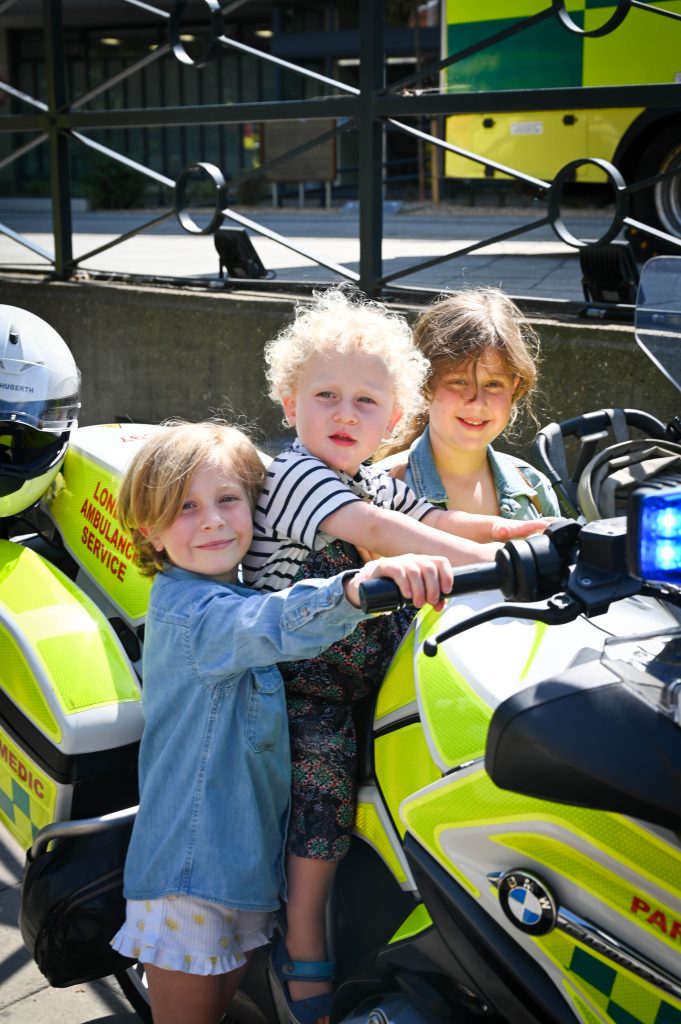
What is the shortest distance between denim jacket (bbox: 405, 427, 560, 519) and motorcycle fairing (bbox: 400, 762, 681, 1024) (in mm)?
992

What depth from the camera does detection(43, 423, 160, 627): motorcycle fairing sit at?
7.99 ft

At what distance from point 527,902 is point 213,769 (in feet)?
2.00

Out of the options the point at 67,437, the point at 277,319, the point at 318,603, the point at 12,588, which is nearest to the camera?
the point at 318,603

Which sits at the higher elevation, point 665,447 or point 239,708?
point 665,447

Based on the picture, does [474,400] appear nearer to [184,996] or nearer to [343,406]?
[343,406]

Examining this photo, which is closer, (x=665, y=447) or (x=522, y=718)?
(x=522, y=718)

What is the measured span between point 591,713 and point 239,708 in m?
0.76

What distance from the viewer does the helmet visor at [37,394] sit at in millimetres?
2467

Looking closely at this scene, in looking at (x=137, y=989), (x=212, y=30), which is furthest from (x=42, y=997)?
(x=212, y=30)

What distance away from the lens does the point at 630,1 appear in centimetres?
348

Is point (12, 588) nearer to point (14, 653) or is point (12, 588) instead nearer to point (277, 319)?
point (14, 653)

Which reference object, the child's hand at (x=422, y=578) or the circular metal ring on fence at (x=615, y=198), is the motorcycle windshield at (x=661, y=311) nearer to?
the child's hand at (x=422, y=578)

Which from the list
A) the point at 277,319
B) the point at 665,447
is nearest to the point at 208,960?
the point at 665,447

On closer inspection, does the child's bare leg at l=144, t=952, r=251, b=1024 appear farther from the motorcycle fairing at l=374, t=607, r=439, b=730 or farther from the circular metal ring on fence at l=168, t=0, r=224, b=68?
the circular metal ring on fence at l=168, t=0, r=224, b=68
